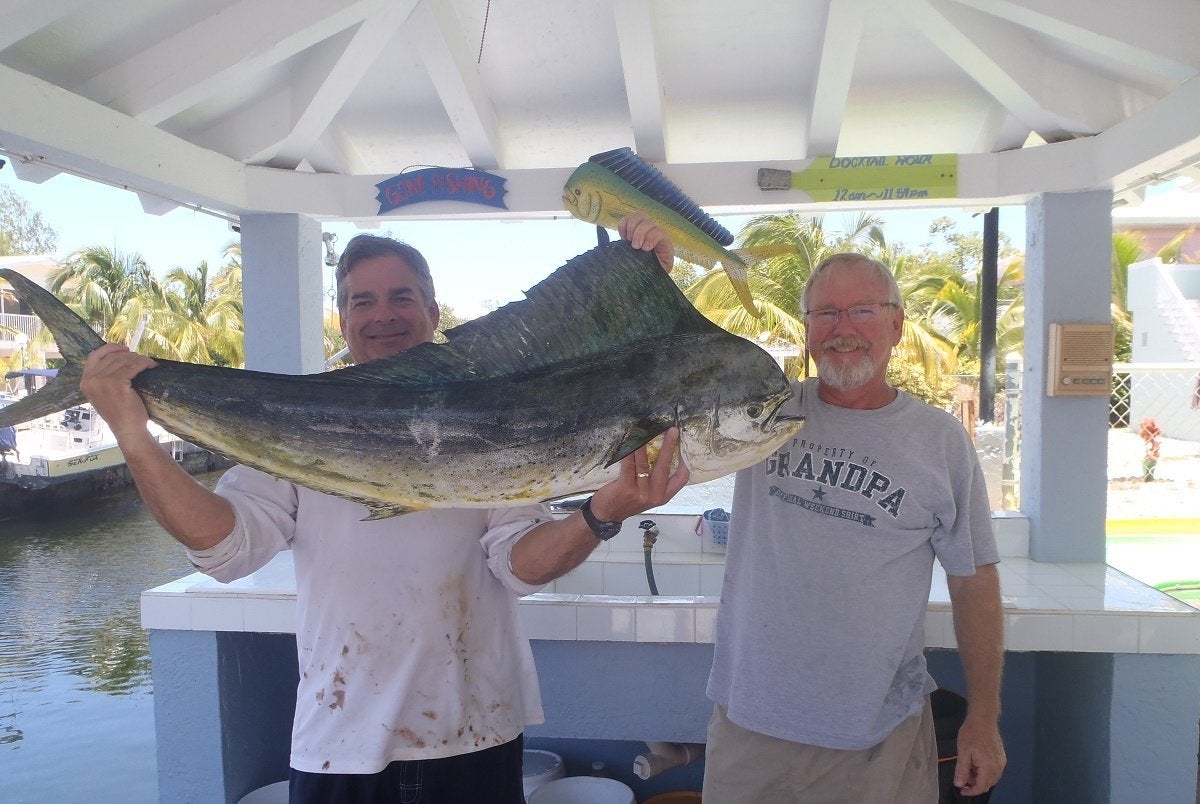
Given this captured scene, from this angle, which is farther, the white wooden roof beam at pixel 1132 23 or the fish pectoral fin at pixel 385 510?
the white wooden roof beam at pixel 1132 23

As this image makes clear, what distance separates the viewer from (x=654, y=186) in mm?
1873

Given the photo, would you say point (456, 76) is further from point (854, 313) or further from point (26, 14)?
point (854, 313)

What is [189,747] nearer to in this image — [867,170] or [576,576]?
[576,576]

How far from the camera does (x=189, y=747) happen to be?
3.20 meters

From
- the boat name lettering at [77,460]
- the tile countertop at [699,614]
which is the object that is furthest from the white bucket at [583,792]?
the boat name lettering at [77,460]

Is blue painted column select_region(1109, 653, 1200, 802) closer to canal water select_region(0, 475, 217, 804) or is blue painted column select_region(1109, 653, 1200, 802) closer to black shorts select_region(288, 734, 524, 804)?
black shorts select_region(288, 734, 524, 804)

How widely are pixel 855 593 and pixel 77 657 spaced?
7.51 m

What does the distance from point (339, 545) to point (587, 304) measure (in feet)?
2.50

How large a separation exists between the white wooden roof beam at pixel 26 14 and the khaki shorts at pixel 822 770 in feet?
9.52

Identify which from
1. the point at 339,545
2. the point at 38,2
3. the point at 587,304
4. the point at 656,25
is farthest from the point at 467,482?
the point at 656,25

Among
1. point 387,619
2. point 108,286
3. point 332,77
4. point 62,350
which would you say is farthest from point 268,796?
point 108,286

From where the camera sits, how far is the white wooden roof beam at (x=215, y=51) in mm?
3133

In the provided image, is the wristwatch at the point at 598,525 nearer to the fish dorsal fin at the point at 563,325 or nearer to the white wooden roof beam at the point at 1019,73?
the fish dorsal fin at the point at 563,325

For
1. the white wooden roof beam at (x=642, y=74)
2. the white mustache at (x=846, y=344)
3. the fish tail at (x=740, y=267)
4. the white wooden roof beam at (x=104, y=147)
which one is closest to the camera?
the fish tail at (x=740, y=267)
